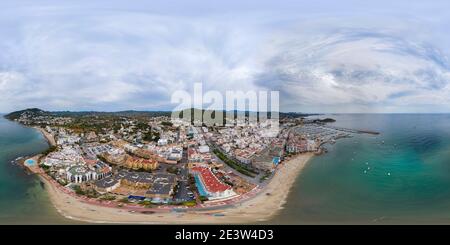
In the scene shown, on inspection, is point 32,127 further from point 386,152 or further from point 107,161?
point 386,152

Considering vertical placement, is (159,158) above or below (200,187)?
above

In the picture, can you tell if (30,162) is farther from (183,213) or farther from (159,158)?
(183,213)

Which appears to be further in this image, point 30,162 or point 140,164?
point 30,162

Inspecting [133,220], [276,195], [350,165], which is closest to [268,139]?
[350,165]

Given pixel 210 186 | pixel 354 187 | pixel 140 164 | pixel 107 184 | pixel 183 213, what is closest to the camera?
pixel 183 213

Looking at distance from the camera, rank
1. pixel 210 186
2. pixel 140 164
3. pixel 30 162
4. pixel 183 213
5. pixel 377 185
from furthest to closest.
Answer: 1. pixel 30 162
2. pixel 140 164
3. pixel 377 185
4. pixel 210 186
5. pixel 183 213

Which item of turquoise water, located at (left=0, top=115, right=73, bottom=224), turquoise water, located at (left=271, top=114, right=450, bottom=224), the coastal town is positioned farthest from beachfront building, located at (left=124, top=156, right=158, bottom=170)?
turquoise water, located at (left=271, top=114, right=450, bottom=224)

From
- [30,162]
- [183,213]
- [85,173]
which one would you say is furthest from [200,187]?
[30,162]

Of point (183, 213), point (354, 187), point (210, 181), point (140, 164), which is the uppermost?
point (140, 164)

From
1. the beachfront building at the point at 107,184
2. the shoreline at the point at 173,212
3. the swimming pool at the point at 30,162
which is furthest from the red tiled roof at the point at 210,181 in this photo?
the swimming pool at the point at 30,162
